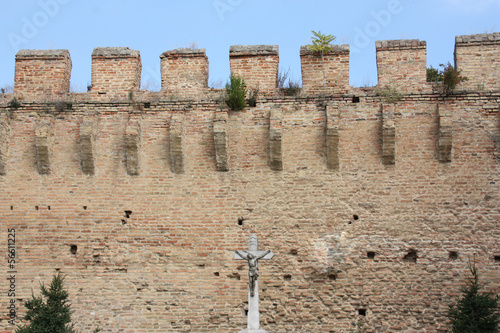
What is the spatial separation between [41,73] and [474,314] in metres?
10.1

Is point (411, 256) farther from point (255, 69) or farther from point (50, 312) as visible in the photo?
point (50, 312)

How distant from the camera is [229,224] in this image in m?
13.3

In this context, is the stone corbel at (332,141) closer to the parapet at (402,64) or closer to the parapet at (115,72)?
the parapet at (402,64)

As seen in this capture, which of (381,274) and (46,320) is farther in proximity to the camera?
(381,274)

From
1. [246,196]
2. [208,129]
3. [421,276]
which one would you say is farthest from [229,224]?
[421,276]

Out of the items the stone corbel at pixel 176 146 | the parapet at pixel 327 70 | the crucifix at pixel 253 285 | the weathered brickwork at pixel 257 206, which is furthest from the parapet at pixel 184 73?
the crucifix at pixel 253 285

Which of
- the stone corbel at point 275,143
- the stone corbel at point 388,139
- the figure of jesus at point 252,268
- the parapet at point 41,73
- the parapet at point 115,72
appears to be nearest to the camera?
the figure of jesus at point 252,268

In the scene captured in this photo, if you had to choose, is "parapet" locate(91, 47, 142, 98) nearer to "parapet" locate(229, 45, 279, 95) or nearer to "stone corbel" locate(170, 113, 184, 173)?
"stone corbel" locate(170, 113, 184, 173)

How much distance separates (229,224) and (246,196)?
2.22 feet

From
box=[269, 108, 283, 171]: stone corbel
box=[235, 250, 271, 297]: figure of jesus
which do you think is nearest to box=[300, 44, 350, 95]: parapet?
box=[269, 108, 283, 171]: stone corbel

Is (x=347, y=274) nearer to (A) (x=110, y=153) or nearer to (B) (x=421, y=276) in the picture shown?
(B) (x=421, y=276)

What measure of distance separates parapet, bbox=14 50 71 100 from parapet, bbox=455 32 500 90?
846cm

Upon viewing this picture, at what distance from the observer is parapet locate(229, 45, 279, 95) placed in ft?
46.1

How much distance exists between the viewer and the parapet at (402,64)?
13766 mm
